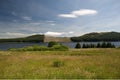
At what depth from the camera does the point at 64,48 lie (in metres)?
55.3

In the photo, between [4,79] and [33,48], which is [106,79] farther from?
[33,48]

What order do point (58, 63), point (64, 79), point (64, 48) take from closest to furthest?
1. point (64, 79)
2. point (58, 63)
3. point (64, 48)

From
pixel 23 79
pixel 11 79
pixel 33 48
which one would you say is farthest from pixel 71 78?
pixel 33 48

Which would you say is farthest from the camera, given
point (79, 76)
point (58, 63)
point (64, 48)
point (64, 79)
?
point (64, 48)

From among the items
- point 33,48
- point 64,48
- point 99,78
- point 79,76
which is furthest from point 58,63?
point 33,48

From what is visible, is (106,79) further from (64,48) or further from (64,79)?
(64,48)

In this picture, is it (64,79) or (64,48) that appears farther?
(64,48)

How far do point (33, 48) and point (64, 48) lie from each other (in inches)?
456

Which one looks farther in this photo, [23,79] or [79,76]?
[79,76]

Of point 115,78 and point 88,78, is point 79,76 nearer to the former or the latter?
point 88,78

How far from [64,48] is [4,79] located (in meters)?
45.8

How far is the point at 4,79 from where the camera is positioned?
9.76 m

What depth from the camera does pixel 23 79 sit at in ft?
32.1

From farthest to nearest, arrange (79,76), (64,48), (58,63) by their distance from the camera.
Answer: (64,48) → (58,63) → (79,76)
